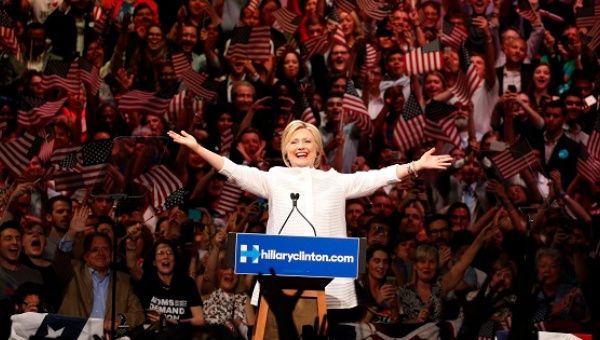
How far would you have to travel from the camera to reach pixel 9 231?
8.58m

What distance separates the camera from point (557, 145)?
10.3 m

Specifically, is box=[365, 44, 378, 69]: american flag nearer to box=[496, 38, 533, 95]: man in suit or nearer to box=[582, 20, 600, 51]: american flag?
box=[496, 38, 533, 95]: man in suit

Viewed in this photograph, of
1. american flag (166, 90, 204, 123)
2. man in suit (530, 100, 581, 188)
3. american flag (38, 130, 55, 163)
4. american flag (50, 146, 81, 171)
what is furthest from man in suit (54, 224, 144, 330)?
man in suit (530, 100, 581, 188)

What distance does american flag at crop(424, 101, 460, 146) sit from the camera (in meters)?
10.3

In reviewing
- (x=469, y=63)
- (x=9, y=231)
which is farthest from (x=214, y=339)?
(x=469, y=63)

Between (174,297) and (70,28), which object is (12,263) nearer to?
(174,297)

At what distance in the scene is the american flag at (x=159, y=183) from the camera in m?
9.72

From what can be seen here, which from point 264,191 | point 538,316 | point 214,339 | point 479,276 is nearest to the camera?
point 214,339

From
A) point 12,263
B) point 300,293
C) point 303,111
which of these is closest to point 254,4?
point 303,111

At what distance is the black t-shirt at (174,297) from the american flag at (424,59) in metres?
3.06

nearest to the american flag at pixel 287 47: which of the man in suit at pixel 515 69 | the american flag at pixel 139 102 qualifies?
the american flag at pixel 139 102

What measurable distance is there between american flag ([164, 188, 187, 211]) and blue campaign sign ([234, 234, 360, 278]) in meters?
4.04

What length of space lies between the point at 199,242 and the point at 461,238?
5.88 feet

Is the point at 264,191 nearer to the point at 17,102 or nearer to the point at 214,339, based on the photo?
the point at 214,339
